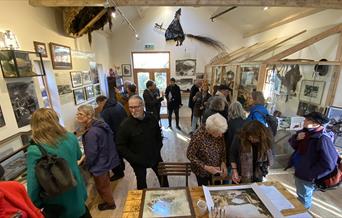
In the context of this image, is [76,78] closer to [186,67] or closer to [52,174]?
[52,174]

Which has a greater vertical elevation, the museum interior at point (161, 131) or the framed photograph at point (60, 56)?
the framed photograph at point (60, 56)

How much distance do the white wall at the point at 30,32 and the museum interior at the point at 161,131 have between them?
0.06ft

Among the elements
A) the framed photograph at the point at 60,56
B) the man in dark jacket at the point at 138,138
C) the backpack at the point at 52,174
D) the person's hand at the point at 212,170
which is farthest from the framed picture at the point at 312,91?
the framed photograph at the point at 60,56

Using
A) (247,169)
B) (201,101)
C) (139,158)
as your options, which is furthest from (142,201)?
(201,101)

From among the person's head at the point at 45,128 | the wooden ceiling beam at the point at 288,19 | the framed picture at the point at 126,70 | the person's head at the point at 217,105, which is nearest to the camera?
the person's head at the point at 45,128

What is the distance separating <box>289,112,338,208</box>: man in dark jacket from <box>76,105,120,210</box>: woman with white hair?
231cm

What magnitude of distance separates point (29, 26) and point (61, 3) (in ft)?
2.07

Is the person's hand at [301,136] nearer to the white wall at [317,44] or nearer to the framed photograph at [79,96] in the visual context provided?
the white wall at [317,44]

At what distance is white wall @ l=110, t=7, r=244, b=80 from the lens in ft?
21.5

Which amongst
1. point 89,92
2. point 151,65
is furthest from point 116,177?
point 151,65

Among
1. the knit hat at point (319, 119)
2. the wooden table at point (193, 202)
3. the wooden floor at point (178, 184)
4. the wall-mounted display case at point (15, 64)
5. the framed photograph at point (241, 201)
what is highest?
the wall-mounted display case at point (15, 64)

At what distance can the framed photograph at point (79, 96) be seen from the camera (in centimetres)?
406

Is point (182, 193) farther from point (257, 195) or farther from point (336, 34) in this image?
point (336, 34)

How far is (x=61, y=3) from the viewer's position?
259cm
